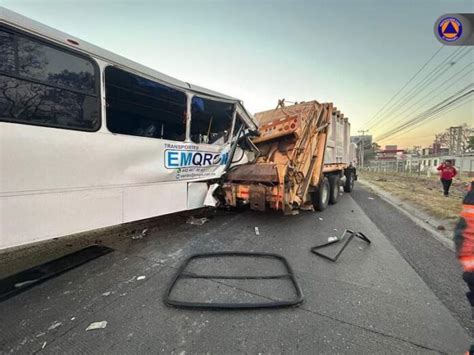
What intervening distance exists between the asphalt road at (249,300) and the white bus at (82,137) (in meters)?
0.69

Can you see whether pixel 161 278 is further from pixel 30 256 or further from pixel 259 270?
pixel 30 256

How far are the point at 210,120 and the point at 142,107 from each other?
60.6 inches

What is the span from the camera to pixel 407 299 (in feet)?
8.53

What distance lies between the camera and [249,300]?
2.54 meters

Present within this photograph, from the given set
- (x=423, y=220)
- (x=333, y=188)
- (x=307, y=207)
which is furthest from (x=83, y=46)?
(x=423, y=220)

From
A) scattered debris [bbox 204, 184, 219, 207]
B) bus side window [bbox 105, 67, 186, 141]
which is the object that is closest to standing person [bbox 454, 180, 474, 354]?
bus side window [bbox 105, 67, 186, 141]

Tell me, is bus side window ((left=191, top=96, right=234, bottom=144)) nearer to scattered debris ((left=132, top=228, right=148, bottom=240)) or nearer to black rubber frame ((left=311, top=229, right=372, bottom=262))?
scattered debris ((left=132, top=228, right=148, bottom=240))

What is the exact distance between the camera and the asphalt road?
196cm

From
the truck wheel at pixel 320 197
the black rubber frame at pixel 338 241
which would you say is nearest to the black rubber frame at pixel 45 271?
the black rubber frame at pixel 338 241

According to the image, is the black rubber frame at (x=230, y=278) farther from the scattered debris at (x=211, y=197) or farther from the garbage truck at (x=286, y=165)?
the scattered debris at (x=211, y=197)

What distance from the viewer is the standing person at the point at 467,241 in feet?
5.24

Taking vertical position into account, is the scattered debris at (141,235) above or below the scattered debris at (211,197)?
below

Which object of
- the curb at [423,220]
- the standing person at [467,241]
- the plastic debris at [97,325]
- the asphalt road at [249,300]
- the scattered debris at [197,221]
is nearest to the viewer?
the standing person at [467,241]

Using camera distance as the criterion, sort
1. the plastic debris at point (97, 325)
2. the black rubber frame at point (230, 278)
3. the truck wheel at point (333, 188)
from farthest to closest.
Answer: the truck wheel at point (333, 188), the black rubber frame at point (230, 278), the plastic debris at point (97, 325)
